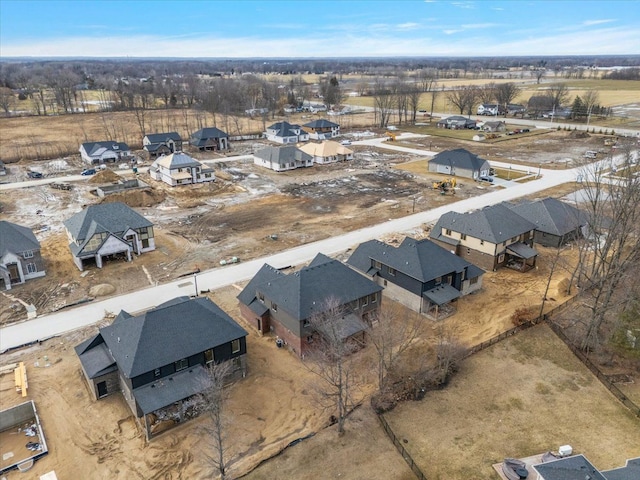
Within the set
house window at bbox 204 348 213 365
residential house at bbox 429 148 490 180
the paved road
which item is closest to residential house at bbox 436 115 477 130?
residential house at bbox 429 148 490 180

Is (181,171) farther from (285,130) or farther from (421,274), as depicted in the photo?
(421,274)

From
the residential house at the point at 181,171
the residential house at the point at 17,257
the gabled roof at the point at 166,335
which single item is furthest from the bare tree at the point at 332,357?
the residential house at the point at 181,171

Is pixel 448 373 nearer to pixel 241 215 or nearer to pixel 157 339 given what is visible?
pixel 157 339

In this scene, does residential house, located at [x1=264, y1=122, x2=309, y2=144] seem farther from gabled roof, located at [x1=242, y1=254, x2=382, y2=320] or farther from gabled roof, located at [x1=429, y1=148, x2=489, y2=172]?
gabled roof, located at [x1=242, y1=254, x2=382, y2=320]

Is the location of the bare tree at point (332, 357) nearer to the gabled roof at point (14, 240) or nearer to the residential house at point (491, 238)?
the residential house at point (491, 238)

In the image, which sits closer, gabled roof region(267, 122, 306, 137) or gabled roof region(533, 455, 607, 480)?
gabled roof region(533, 455, 607, 480)

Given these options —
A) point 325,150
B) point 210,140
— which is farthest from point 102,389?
point 210,140
